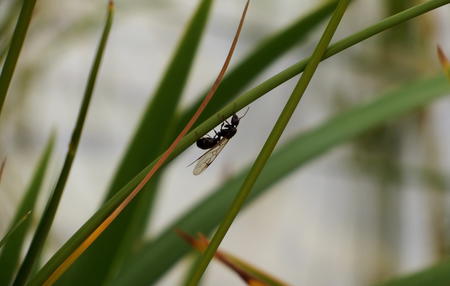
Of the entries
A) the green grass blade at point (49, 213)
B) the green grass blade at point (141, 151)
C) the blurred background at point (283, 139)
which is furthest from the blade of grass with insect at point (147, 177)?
the blurred background at point (283, 139)

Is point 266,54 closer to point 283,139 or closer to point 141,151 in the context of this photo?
point 141,151

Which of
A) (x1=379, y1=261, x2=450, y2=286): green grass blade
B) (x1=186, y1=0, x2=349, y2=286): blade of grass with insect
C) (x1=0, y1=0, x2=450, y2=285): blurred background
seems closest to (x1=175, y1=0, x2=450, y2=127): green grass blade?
(x1=186, y1=0, x2=349, y2=286): blade of grass with insect

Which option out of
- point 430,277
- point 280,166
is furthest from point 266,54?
point 430,277

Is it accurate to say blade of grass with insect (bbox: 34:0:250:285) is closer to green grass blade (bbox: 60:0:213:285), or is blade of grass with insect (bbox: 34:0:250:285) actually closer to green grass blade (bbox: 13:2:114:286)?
green grass blade (bbox: 13:2:114:286)

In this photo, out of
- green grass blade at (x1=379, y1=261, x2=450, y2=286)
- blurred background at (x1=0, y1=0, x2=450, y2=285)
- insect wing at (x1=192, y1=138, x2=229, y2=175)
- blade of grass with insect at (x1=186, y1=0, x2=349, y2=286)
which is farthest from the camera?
blurred background at (x1=0, y1=0, x2=450, y2=285)

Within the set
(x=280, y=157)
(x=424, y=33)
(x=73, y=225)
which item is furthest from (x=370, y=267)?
(x=280, y=157)

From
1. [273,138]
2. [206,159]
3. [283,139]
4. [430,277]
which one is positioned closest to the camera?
[273,138]

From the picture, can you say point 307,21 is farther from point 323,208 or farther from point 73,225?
point 323,208
